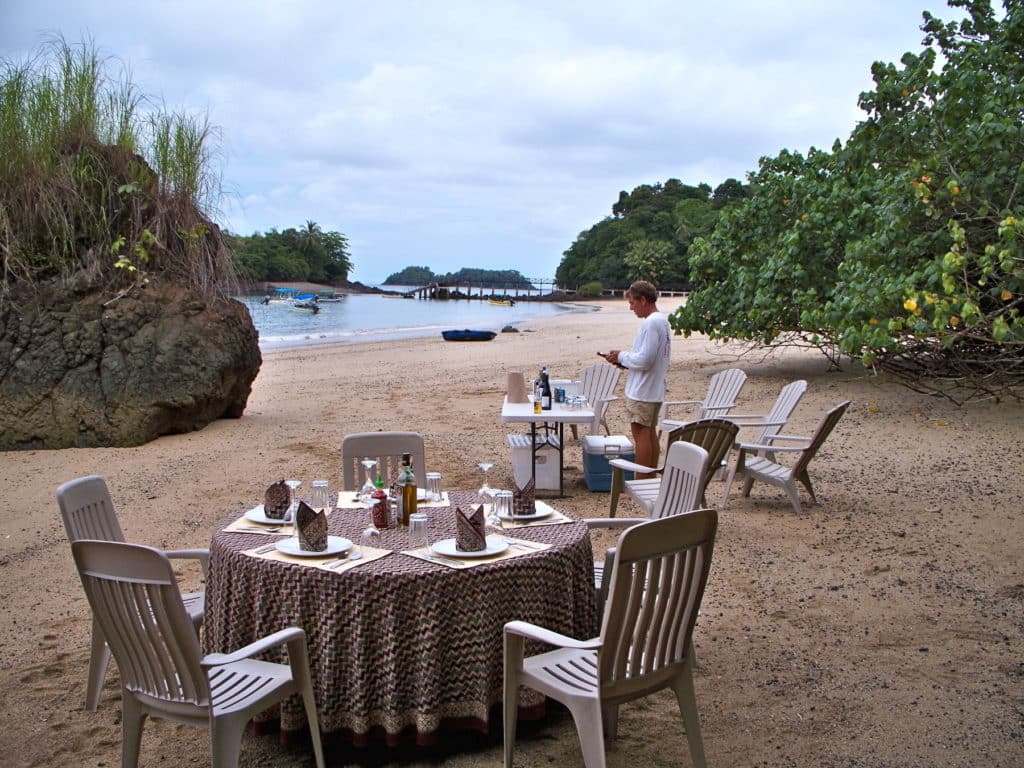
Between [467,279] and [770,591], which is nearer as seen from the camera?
[770,591]

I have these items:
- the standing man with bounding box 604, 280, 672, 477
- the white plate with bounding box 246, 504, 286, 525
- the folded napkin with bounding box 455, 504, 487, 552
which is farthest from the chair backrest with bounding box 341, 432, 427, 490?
the standing man with bounding box 604, 280, 672, 477

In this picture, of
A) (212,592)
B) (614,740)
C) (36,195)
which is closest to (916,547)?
(614,740)

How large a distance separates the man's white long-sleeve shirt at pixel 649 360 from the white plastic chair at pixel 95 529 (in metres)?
3.93

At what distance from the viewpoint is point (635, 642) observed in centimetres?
295

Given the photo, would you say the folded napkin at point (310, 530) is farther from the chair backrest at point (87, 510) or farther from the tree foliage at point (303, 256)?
the tree foliage at point (303, 256)

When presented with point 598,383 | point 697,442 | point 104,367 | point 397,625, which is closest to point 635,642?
point 397,625

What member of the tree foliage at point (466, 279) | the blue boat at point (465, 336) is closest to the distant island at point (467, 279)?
the tree foliage at point (466, 279)

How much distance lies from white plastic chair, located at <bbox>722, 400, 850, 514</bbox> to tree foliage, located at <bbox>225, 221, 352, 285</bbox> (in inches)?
2926

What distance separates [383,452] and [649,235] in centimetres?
8802

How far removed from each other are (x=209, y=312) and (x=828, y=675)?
27.2ft

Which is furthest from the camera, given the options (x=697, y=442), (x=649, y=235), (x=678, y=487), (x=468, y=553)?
(x=649, y=235)

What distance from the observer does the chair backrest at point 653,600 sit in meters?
2.83

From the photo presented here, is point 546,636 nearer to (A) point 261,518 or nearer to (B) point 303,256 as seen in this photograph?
(A) point 261,518

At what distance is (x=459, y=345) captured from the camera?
28.1 metres
